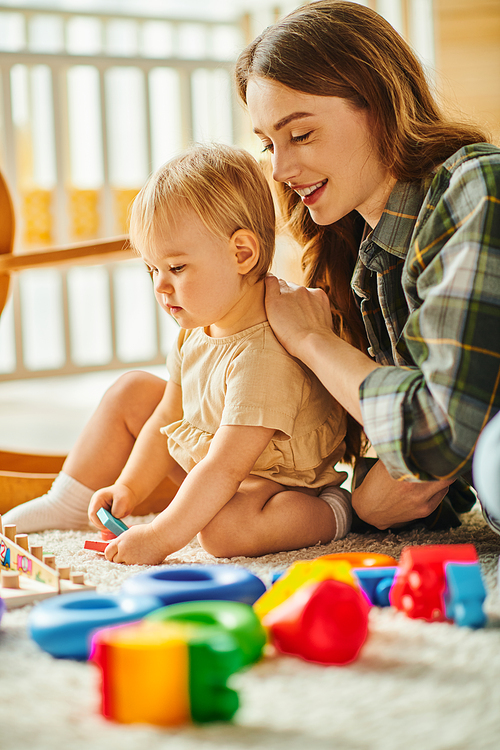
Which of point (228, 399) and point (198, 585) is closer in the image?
point (198, 585)

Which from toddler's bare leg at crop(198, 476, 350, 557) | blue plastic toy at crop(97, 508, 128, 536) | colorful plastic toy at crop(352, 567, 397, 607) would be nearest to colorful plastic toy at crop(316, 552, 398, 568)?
colorful plastic toy at crop(352, 567, 397, 607)

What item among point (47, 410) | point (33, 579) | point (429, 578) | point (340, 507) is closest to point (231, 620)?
point (429, 578)

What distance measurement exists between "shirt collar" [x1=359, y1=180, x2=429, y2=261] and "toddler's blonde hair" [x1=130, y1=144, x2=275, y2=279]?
5.9 inches

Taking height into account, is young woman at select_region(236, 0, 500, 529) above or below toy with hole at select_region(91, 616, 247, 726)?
above

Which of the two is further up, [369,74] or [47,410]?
[369,74]

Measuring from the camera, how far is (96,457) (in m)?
1.02

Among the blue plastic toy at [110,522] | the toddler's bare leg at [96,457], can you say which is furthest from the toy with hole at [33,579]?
the toddler's bare leg at [96,457]

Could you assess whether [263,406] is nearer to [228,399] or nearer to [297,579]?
[228,399]

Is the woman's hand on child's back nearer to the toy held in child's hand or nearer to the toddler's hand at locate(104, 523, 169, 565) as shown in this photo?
the toddler's hand at locate(104, 523, 169, 565)

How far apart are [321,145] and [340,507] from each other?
1.41ft

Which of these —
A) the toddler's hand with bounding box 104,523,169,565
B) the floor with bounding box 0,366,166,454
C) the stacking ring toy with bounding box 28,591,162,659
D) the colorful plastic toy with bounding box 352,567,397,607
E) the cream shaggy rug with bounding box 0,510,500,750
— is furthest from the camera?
the floor with bounding box 0,366,166,454

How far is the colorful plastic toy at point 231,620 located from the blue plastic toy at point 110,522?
0.38 m

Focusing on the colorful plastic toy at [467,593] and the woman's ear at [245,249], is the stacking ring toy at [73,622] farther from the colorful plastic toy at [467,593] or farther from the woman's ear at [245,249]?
the woman's ear at [245,249]

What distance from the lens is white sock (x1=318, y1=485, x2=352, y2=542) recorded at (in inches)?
35.1
